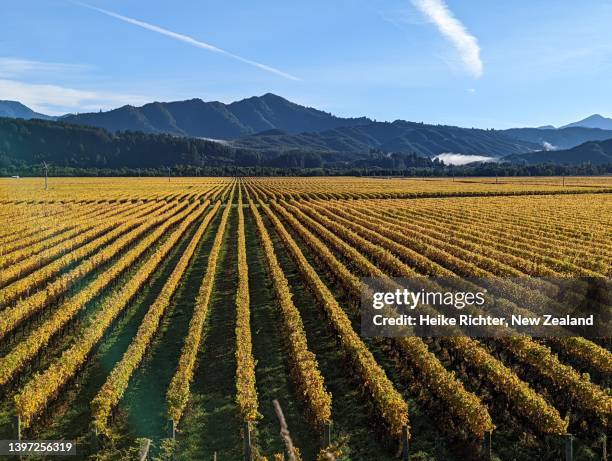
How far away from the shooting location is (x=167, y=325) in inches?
749

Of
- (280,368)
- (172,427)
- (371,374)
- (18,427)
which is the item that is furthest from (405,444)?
(18,427)

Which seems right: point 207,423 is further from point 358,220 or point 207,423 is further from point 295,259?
point 358,220

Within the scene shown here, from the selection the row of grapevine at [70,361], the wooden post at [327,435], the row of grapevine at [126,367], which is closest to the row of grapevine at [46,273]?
the row of grapevine at [70,361]

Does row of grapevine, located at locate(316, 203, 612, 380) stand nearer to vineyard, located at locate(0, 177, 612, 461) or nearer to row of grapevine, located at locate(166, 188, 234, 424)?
vineyard, located at locate(0, 177, 612, 461)

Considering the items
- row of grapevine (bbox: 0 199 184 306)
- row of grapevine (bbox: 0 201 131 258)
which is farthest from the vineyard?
row of grapevine (bbox: 0 201 131 258)

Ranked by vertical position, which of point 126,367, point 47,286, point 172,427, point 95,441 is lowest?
point 95,441

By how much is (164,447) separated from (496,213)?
46.2m

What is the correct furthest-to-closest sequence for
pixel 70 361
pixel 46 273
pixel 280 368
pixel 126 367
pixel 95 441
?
1. pixel 46 273
2. pixel 280 368
3. pixel 70 361
4. pixel 126 367
5. pixel 95 441

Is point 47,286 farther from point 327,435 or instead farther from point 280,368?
point 327,435

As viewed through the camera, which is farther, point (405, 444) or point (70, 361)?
point (70, 361)

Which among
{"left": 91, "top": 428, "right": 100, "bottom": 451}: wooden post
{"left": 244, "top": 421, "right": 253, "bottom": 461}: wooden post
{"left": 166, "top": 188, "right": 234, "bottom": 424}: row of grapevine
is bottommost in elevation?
{"left": 91, "top": 428, "right": 100, "bottom": 451}: wooden post

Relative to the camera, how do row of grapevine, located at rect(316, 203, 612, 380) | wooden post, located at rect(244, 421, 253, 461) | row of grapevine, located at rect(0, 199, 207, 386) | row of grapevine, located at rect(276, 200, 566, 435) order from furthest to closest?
row of grapevine, located at rect(0, 199, 207, 386) → row of grapevine, located at rect(316, 203, 612, 380) → row of grapevine, located at rect(276, 200, 566, 435) → wooden post, located at rect(244, 421, 253, 461)

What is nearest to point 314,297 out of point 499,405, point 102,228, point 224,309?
point 224,309

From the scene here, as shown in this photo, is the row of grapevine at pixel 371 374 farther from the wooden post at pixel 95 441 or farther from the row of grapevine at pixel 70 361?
the row of grapevine at pixel 70 361
